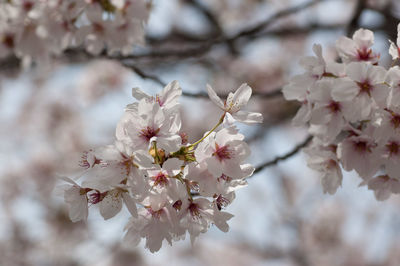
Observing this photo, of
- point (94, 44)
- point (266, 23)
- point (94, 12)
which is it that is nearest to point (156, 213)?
point (94, 12)

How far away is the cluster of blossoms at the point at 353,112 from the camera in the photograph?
1.26m

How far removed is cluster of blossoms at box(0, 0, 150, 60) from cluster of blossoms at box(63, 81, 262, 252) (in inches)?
38.5

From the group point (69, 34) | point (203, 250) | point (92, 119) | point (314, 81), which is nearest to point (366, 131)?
point (314, 81)

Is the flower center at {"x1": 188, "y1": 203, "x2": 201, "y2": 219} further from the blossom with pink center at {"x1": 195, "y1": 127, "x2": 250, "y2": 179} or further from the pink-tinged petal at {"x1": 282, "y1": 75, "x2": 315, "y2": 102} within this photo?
the pink-tinged petal at {"x1": 282, "y1": 75, "x2": 315, "y2": 102}

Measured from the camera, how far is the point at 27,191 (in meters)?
7.27

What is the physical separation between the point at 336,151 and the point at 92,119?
7716 mm

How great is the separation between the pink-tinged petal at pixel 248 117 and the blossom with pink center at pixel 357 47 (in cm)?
41

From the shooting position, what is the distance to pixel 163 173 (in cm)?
120

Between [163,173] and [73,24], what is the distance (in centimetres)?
147

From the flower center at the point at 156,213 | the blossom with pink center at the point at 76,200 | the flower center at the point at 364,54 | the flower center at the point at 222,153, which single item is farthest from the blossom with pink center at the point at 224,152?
the flower center at the point at 364,54

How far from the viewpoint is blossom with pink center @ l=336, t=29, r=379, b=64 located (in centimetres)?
143

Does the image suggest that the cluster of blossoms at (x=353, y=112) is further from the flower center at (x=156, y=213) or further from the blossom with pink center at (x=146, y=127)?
the flower center at (x=156, y=213)

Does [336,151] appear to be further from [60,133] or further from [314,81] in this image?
[60,133]

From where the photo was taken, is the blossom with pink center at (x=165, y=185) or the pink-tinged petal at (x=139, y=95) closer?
the blossom with pink center at (x=165, y=185)
